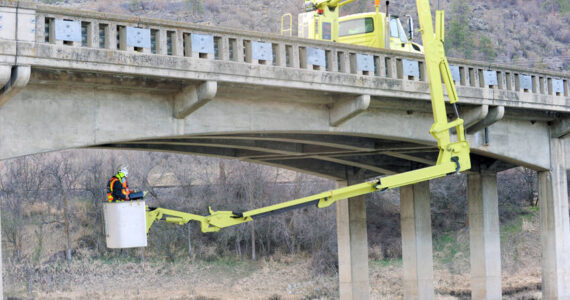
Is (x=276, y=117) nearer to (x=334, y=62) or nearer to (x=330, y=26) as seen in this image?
(x=334, y=62)

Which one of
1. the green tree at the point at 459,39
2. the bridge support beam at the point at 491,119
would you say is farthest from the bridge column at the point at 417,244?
the green tree at the point at 459,39

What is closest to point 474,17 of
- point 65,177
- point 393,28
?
point 65,177

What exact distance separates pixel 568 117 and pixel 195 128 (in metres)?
16.4

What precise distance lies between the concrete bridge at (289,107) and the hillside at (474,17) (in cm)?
4729

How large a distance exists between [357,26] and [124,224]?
1462cm

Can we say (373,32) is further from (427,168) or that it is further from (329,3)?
(427,168)

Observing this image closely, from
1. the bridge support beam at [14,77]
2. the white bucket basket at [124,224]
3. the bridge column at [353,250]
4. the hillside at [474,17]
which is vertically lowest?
the bridge column at [353,250]

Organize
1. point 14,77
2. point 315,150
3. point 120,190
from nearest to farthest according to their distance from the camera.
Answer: point 14,77 < point 120,190 < point 315,150

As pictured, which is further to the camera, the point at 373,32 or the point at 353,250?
the point at 353,250

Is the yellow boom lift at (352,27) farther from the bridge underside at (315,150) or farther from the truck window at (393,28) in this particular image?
the bridge underside at (315,150)

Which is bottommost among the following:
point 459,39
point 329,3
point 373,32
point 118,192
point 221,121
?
point 118,192

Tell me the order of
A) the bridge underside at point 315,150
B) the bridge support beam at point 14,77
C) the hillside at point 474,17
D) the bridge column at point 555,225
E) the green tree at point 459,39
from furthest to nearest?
the hillside at point 474,17 → the green tree at point 459,39 → the bridge column at point 555,225 → the bridge underside at point 315,150 → the bridge support beam at point 14,77

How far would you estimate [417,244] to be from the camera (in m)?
32.5

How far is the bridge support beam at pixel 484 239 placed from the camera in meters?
32.1
